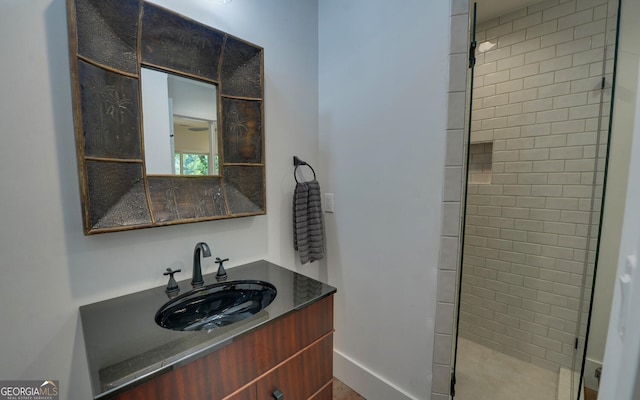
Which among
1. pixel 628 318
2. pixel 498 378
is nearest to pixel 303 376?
pixel 628 318

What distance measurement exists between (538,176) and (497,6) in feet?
4.13

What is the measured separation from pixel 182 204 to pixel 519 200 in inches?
90.7

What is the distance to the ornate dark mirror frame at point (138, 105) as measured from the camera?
958 millimetres

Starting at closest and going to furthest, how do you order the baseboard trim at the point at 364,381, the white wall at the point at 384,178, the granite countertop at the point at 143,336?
1. the granite countertop at the point at 143,336
2. the white wall at the point at 384,178
3. the baseboard trim at the point at 364,381

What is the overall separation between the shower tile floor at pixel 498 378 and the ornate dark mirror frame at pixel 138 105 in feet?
6.29

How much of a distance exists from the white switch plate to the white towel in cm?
10

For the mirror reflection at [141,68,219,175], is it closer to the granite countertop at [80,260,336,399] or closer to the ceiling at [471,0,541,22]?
the granite countertop at [80,260,336,399]

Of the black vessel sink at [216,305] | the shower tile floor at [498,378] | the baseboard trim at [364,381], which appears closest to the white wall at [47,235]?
the black vessel sink at [216,305]

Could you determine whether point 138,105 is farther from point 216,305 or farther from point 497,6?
point 497,6

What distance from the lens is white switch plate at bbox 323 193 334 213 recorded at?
1.78 meters

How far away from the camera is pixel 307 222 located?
5.52ft

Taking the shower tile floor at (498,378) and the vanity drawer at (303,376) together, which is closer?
the vanity drawer at (303,376)

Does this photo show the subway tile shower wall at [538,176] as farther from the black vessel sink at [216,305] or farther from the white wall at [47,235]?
the white wall at [47,235]

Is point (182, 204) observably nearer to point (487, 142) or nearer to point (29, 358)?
point (29, 358)
